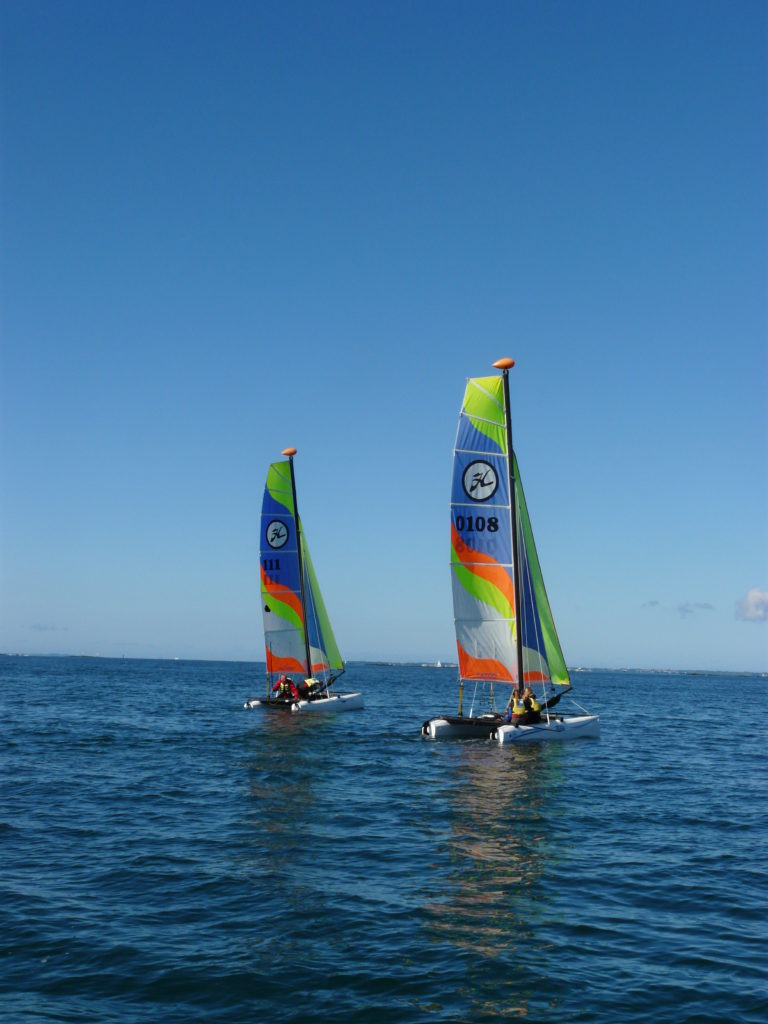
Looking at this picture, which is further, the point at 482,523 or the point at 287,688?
the point at 287,688

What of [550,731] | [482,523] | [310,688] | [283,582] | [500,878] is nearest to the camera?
[500,878]

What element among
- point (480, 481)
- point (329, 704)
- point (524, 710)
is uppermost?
point (480, 481)

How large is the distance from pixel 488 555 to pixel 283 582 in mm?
19411

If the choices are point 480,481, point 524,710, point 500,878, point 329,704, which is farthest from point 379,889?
point 329,704

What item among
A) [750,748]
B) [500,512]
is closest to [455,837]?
[500,512]

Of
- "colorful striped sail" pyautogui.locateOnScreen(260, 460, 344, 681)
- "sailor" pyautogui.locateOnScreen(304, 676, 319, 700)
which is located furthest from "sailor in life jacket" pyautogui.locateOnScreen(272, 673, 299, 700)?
"colorful striped sail" pyautogui.locateOnScreen(260, 460, 344, 681)

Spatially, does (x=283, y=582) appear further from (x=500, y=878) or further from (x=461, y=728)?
(x=500, y=878)

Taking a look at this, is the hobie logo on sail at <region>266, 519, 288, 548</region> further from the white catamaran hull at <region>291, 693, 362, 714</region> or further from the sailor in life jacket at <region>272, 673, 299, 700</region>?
the white catamaran hull at <region>291, 693, 362, 714</region>

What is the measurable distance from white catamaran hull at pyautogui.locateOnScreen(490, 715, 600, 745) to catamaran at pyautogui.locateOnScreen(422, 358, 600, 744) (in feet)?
0.21

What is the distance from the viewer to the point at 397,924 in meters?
14.1

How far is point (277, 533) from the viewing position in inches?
2138

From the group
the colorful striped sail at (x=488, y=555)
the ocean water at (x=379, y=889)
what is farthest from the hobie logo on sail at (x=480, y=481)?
the ocean water at (x=379, y=889)

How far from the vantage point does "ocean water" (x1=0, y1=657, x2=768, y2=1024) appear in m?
11.5

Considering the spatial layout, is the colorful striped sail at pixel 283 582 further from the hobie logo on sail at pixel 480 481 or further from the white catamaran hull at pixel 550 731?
the white catamaran hull at pixel 550 731
